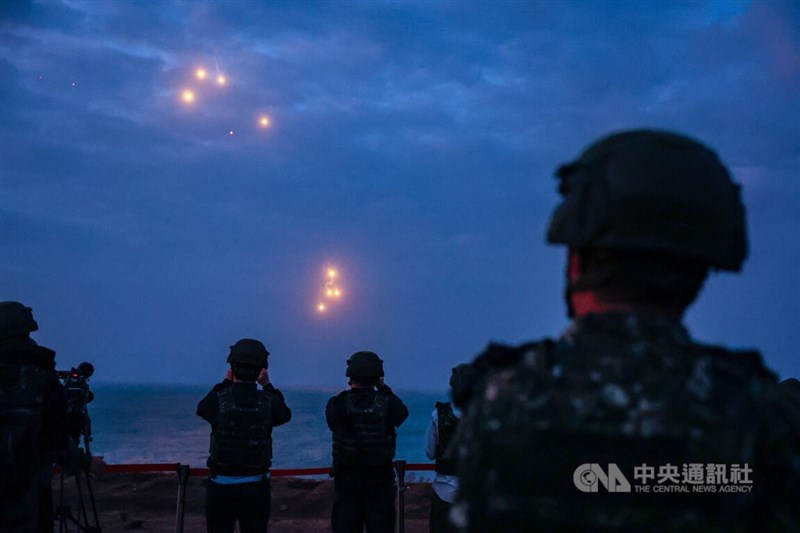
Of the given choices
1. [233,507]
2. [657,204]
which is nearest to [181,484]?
[233,507]

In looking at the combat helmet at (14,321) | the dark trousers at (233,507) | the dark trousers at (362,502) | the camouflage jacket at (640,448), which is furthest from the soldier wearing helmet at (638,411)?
the dark trousers at (362,502)

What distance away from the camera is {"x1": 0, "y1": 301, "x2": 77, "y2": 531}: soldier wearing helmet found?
525cm

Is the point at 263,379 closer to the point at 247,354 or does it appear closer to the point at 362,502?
the point at 247,354

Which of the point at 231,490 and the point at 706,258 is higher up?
the point at 706,258

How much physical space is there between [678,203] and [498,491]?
32.9 inches

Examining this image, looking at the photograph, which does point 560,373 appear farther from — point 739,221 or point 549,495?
point 739,221

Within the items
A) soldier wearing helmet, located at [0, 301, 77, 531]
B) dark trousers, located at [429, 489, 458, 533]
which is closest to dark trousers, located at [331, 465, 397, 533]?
dark trousers, located at [429, 489, 458, 533]

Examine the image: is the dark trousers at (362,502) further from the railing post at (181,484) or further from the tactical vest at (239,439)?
the railing post at (181,484)

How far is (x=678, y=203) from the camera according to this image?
181 centimetres

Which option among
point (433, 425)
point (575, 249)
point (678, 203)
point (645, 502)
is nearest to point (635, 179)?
point (678, 203)

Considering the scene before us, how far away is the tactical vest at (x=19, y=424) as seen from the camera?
5215 mm

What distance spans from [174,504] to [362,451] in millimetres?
6494

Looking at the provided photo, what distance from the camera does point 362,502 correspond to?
7910 mm

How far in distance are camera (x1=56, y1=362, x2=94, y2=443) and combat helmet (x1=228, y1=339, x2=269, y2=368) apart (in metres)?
1.39
